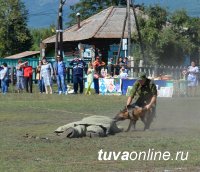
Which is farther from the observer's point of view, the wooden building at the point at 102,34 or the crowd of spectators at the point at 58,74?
the wooden building at the point at 102,34

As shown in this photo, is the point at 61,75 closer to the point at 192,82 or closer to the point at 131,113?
the point at 192,82

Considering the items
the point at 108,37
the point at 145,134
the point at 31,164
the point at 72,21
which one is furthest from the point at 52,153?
the point at 72,21

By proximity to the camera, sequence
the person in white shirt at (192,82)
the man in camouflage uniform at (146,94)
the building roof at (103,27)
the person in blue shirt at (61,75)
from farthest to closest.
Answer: the building roof at (103,27) < the person in white shirt at (192,82) < the person in blue shirt at (61,75) < the man in camouflage uniform at (146,94)

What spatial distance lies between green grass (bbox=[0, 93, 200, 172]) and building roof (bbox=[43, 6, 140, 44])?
119ft

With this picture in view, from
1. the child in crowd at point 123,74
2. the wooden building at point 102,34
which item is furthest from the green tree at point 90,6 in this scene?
the child in crowd at point 123,74

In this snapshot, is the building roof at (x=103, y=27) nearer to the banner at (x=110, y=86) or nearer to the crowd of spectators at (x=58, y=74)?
the crowd of spectators at (x=58, y=74)

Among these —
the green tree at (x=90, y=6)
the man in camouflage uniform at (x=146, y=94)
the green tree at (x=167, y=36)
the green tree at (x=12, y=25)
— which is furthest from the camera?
the green tree at (x=90, y=6)

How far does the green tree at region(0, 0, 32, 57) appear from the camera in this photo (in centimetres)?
8981

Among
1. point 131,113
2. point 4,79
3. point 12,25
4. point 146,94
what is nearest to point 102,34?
point 4,79

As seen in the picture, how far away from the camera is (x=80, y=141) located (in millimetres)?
15383

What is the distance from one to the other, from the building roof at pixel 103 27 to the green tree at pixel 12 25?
720 inches

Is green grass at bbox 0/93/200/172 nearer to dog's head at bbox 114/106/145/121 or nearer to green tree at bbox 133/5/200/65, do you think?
dog's head at bbox 114/106/145/121

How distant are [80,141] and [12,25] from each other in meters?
78.5

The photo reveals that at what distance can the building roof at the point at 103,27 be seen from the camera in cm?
6266
